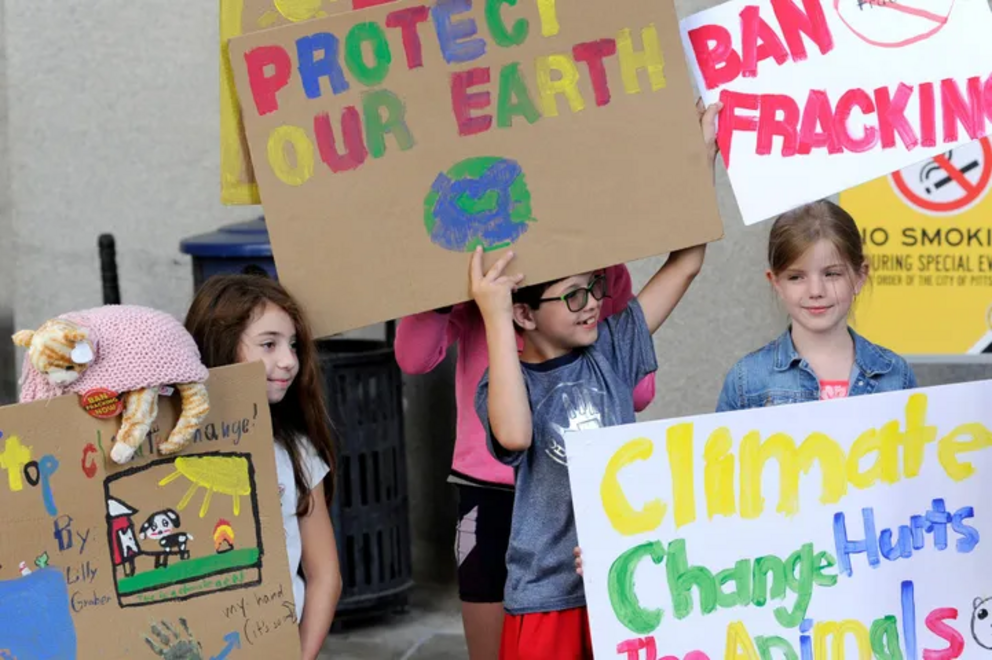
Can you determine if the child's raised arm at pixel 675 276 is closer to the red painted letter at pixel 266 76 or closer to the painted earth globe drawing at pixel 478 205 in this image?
the painted earth globe drawing at pixel 478 205

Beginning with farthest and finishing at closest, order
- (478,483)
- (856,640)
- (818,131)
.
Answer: (478,483) → (818,131) → (856,640)

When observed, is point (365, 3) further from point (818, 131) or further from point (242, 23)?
point (818, 131)

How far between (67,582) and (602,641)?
94 cm

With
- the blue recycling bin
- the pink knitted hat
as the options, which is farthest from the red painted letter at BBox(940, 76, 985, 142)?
the blue recycling bin

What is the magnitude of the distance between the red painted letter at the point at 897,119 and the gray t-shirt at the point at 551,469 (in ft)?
2.33

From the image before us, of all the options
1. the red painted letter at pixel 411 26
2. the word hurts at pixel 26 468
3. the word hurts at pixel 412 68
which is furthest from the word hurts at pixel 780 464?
the word hurts at pixel 26 468

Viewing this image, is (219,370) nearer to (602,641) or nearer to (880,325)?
(602,641)

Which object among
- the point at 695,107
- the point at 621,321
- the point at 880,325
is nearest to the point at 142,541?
the point at 621,321

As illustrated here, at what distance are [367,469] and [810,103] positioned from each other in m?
2.37

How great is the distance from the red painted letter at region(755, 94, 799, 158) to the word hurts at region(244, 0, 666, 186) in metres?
0.23

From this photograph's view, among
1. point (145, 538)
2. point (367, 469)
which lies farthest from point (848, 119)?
point (367, 469)

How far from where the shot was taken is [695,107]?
296 centimetres

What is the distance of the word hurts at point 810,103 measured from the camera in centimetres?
298

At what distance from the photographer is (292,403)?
3105 mm
